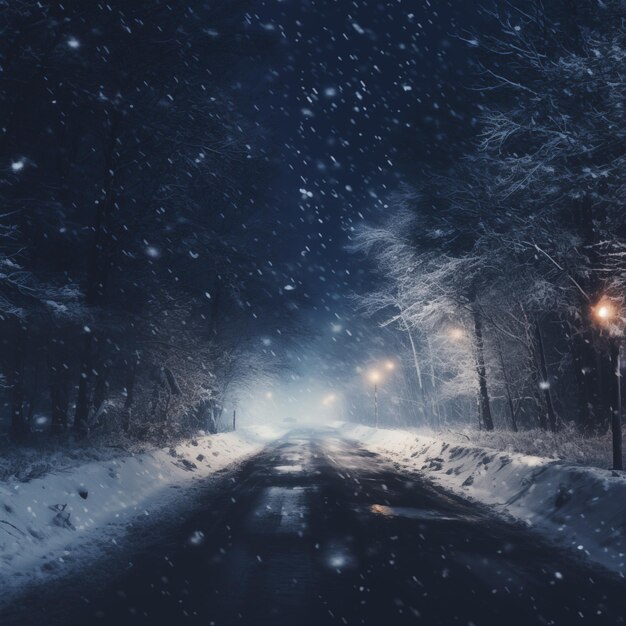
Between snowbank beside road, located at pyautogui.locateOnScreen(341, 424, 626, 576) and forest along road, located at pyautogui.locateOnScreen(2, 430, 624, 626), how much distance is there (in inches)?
21.1

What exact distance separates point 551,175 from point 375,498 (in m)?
8.24

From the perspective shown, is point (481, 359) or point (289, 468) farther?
point (481, 359)

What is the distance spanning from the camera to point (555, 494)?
914cm

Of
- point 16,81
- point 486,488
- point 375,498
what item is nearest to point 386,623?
point 375,498

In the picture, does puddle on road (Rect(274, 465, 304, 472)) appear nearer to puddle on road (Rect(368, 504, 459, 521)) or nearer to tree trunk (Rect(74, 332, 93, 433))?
tree trunk (Rect(74, 332, 93, 433))

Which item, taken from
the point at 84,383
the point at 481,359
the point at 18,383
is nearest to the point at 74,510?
the point at 84,383

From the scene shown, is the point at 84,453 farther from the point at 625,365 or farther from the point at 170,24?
the point at 625,365

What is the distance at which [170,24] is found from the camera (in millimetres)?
12531

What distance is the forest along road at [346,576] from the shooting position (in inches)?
184

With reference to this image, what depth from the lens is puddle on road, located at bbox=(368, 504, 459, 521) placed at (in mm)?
9034

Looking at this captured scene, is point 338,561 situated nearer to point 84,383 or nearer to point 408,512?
point 408,512

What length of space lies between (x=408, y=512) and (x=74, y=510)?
19.5 ft

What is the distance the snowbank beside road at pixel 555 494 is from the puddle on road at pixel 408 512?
4.76 feet

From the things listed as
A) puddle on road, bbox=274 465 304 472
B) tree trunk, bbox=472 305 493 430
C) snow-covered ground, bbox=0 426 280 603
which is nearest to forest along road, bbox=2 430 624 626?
snow-covered ground, bbox=0 426 280 603
